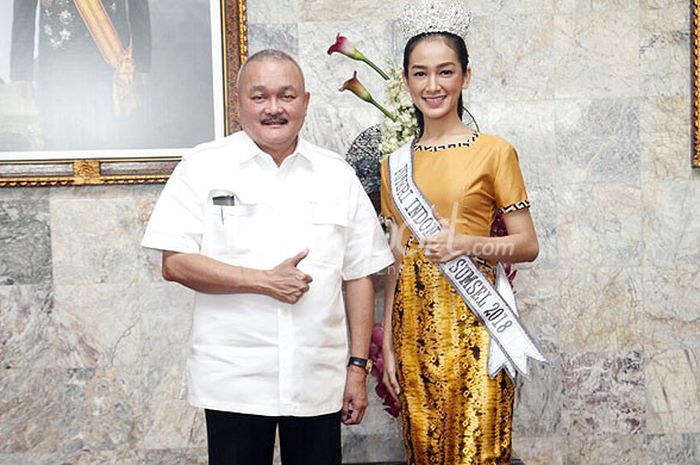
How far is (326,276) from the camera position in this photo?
4.59 ft

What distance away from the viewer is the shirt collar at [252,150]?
54.8 inches

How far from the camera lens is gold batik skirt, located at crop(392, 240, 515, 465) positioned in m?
1.49

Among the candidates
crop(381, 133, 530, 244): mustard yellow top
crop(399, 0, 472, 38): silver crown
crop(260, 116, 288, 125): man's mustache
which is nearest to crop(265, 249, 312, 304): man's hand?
crop(260, 116, 288, 125): man's mustache

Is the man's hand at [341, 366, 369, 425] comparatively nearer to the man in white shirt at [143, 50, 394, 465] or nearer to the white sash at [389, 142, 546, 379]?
the man in white shirt at [143, 50, 394, 465]

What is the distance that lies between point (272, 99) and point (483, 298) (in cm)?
61

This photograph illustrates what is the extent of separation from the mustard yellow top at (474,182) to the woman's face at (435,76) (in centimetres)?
9

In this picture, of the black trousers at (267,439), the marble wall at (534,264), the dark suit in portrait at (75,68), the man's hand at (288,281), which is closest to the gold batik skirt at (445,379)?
the black trousers at (267,439)

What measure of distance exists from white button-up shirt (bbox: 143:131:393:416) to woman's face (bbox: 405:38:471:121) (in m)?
0.30

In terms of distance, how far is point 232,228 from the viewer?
1367 millimetres

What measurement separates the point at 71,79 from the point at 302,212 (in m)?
1.16

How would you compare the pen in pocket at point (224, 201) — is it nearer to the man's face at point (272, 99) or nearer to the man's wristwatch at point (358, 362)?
the man's face at point (272, 99)

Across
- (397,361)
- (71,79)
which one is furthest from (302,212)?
(71,79)

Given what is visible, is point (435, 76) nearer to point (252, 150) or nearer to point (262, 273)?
point (252, 150)

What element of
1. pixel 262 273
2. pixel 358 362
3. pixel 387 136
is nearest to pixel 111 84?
pixel 387 136
